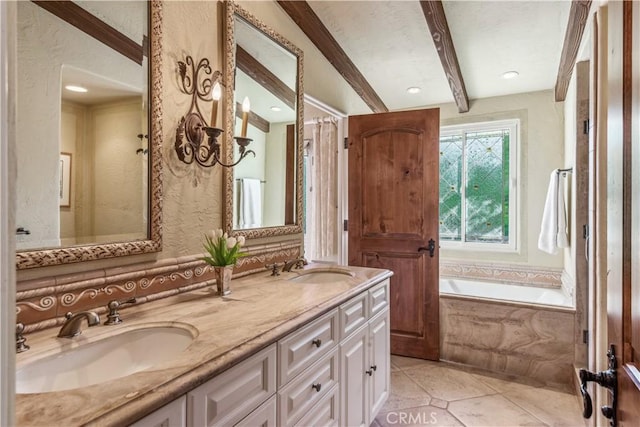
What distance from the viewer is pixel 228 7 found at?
171cm

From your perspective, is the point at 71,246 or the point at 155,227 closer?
the point at 71,246

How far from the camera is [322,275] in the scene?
2092 millimetres

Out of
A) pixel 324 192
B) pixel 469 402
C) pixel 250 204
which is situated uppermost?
pixel 324 192

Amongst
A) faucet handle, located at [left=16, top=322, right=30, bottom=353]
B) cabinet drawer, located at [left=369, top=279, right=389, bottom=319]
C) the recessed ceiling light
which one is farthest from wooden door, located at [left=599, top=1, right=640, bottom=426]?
the recessed ceiling light

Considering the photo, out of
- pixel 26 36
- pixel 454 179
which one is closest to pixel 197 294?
pixel 26 36

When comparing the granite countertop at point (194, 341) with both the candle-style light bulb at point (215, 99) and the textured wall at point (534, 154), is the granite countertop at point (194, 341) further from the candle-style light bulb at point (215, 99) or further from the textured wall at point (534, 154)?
the textured wall at point (534, 154)

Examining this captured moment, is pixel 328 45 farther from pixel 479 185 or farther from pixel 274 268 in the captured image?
pixel 479 185

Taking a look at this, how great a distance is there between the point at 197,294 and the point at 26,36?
101cm

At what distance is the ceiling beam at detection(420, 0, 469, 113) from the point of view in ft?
6.95

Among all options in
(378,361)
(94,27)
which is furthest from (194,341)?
(378,361)

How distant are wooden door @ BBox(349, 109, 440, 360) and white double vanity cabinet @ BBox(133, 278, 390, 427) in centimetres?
100

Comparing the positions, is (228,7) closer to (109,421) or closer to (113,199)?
(113,199)

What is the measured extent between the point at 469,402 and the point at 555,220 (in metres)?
1.68

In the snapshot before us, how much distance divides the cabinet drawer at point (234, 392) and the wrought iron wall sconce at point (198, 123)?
906mm
